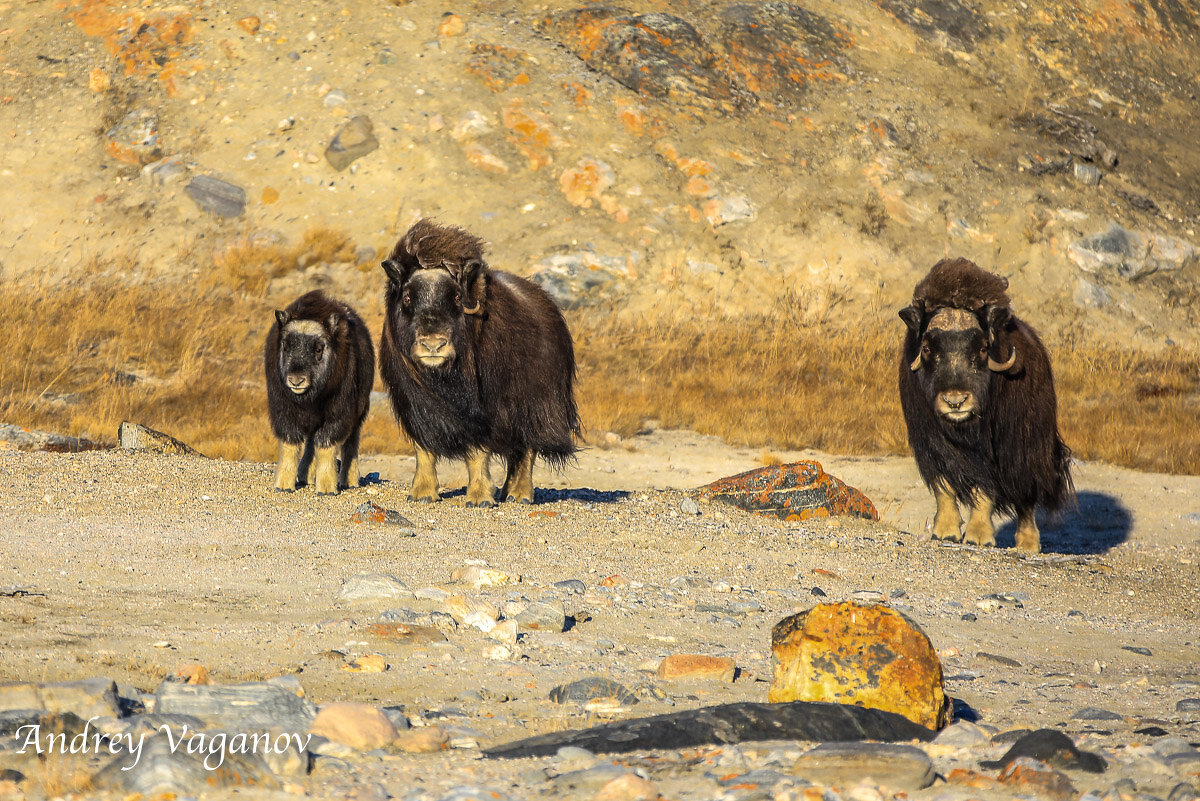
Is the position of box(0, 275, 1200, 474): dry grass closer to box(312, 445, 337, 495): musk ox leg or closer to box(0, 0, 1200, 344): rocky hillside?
box(0, 0, 1200, 344): rocky hillside

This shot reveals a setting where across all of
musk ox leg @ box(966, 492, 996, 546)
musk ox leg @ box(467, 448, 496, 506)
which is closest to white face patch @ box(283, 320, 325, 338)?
musk ox leg @ box(467, 448, 496, 506)

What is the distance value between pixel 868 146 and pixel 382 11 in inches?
433

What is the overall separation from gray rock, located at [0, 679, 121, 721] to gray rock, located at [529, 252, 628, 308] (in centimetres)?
1919

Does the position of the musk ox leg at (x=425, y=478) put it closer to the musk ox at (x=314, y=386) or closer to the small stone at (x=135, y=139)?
the musk ox at (x=314, y=386)

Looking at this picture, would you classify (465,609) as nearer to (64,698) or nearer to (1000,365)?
(64,698)

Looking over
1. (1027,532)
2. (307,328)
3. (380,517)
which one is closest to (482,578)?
(380,517)

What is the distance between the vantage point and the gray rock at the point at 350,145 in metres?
25.6

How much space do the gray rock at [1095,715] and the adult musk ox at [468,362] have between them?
5.73m

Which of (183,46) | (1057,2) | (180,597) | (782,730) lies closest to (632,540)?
(180,597)

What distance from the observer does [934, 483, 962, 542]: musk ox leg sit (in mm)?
10570

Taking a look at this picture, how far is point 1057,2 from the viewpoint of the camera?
3353 centimetres

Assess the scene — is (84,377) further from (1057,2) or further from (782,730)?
(1057,2)

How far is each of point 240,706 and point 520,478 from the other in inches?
265

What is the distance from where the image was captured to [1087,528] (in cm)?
1415
